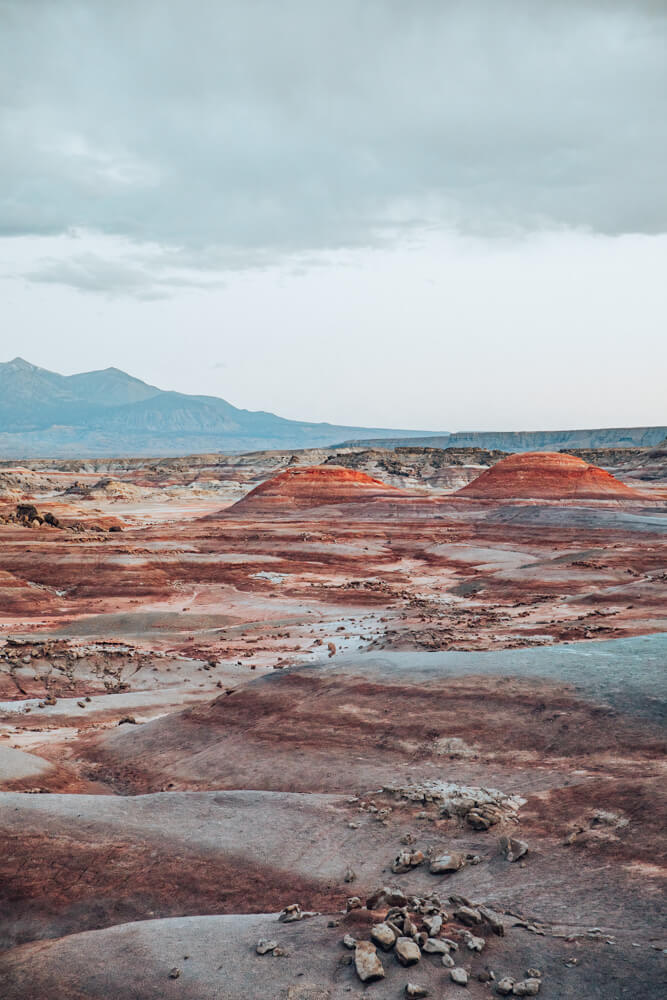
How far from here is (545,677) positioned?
11.2 meters

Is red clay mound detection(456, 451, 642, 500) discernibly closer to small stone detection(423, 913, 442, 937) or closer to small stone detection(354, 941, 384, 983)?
small stone detection(423, 913, 442, 937)

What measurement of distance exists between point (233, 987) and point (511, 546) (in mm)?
39236

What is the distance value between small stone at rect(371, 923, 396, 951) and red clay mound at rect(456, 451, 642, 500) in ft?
203

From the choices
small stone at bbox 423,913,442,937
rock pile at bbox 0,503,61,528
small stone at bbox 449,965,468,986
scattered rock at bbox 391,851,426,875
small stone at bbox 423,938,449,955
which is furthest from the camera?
rock pile at bbox 0,503,61,528

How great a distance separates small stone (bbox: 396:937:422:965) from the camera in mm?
5090

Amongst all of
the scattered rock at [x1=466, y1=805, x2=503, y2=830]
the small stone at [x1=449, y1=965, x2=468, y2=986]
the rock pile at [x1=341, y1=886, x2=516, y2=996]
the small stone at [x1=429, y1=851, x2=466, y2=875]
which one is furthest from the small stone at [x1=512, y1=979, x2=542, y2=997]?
the scattered rock at [x1=466, y1=805, x2=503, y2=830]

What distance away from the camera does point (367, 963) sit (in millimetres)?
5090

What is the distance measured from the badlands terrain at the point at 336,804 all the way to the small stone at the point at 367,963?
41mm

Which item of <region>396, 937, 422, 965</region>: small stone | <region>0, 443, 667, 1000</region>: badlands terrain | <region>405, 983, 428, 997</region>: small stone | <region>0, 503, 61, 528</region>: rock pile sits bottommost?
<region>0, 503, 61, 528</region>: rock pile

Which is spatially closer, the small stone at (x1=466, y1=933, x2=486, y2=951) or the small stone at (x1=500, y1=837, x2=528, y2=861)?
the small stone at (x1=466, y1=933, x2=486, y2=951)

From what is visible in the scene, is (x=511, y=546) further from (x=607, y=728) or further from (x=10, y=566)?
(x=607, y=728)

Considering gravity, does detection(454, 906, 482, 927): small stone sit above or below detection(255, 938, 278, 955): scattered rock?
above

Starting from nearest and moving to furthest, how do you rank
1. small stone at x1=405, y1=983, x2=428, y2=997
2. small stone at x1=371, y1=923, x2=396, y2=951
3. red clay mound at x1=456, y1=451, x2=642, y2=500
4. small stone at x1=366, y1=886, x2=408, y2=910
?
small stone at x1=405, y1=983, x2=428, y2=997, small stone at x1=371, y1=923, x2=396, y2=951, small stone at x1=366, y1=886, x2=408, y2=910, red clay mound at x1=456, y1=451, x2=642, y2=500

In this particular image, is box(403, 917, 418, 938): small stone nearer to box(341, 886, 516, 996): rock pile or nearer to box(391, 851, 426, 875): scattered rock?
box(341, 886, 516, 996): rock pile
